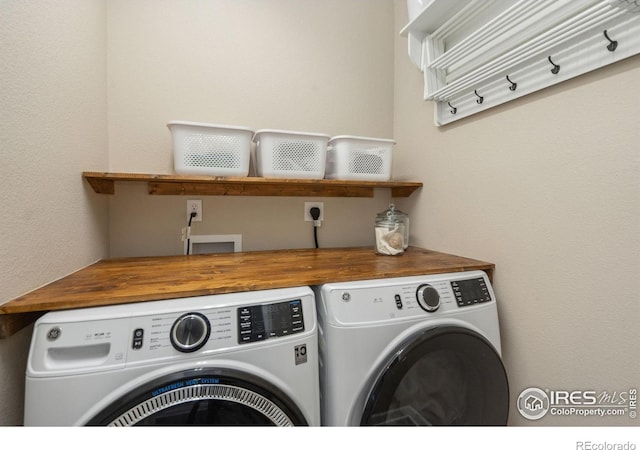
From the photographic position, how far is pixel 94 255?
104 centimetres

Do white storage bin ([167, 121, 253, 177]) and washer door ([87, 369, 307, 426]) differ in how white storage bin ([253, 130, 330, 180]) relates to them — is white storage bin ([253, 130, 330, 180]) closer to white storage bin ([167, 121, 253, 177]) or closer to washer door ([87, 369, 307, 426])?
white storage bin ([167, 121, 253, 177])

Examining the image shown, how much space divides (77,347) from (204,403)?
0.31m

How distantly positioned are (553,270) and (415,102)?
3.49 feet

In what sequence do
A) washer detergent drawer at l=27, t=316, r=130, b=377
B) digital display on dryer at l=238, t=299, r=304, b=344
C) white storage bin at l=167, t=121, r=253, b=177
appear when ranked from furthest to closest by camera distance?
white storage bin at l=167, t=121, r=253, b=177
digital display on dryer at l=238, t=299, r=304, b=344
washer detergent drawer at l=27, t=316, r=130, b=377

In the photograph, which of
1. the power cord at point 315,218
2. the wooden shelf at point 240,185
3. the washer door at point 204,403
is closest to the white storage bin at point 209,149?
the wooden shelf at point 240,185

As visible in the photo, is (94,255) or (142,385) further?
(94,255)

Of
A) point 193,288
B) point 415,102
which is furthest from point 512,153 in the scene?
point 193,288

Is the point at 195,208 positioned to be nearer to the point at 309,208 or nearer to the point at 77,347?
the point at 309,208

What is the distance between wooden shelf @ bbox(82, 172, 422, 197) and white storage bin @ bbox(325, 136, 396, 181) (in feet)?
0.18

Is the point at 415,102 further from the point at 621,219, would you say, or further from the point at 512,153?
the point at 621,219

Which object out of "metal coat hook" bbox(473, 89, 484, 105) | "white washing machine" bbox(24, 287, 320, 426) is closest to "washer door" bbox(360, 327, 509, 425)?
"white washing machine" bbox(24, 287, 320, 426)

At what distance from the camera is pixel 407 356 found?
0.75 metres

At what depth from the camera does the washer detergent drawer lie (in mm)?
551

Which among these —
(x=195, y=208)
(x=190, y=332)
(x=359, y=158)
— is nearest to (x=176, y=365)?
(x=190, y=332)
